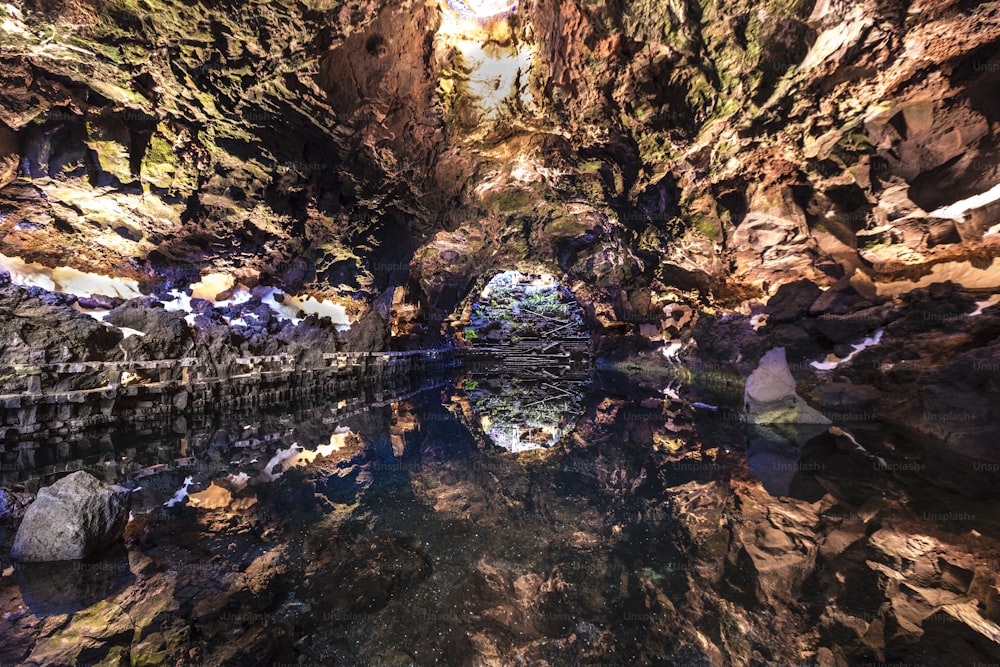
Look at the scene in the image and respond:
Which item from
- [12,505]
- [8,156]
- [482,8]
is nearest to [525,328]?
[482,8]

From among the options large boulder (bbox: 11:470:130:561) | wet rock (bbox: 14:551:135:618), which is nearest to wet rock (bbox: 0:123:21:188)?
large boulder (bbox: 11:470:130:561)

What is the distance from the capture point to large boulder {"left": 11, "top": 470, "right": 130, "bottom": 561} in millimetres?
2371

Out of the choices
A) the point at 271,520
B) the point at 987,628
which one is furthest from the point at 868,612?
the point at 271,520

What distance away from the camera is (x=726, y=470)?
412cm

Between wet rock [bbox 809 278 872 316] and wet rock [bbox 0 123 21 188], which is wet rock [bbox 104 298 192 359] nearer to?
wet rock [bbox 0 123 21 188]

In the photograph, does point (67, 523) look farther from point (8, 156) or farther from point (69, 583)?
point (8, 156)

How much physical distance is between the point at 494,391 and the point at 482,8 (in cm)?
972

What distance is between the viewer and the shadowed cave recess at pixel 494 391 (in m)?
2.07

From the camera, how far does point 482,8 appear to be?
26.3 feet

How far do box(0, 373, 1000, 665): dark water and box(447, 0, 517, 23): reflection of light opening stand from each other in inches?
352

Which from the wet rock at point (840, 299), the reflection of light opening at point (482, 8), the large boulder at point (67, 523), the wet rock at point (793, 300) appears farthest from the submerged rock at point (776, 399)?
the reflection of light opening at point (482, 8)

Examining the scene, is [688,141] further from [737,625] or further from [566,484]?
[737,625]

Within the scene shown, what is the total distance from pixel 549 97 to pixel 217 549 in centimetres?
1002

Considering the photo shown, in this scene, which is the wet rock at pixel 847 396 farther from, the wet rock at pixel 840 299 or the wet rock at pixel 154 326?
the wet rock at pixel 154 326
